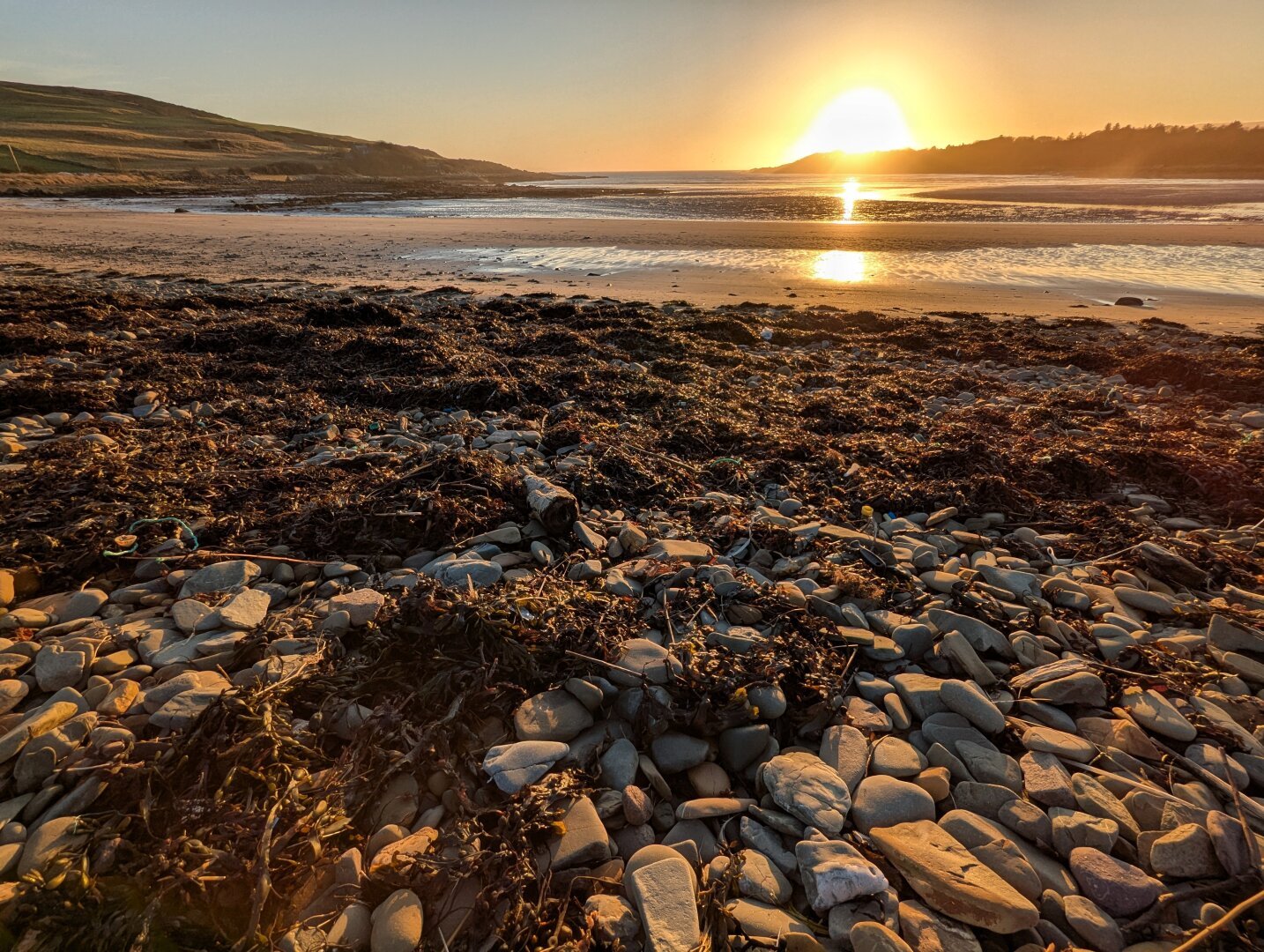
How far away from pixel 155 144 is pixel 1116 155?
12080 centimetres

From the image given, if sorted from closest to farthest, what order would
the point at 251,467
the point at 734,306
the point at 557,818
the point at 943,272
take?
the point at 557,818
the point at 251,467
the point at 734,306
the point at 943,272

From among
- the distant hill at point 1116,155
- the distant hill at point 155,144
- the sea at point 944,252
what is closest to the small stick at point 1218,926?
the sea at point 944,252

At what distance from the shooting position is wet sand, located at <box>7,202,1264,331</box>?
38.5 ft

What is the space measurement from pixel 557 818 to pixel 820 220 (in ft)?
93.7

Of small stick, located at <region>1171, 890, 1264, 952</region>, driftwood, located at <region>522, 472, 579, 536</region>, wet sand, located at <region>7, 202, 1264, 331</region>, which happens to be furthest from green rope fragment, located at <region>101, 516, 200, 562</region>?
wet sand, located at <region>7, 202, 1264, 331</region>

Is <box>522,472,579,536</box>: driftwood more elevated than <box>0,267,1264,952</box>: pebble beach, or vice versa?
<box>522,472,579,536</box>: driftwood

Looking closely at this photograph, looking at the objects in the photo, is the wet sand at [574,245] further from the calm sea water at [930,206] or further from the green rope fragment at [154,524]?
the green rope fragment at [154,524]

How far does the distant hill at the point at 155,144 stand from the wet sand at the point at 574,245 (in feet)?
102

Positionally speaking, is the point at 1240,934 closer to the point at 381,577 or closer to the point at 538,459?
the point at 381,577

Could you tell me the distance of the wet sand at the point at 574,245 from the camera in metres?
11.8

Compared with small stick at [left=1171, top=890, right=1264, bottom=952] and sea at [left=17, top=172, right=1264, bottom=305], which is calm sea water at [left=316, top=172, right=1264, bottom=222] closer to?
sea at [left=17, top=172, right=1264, bottom=305]

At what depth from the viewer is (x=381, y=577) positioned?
2.99m

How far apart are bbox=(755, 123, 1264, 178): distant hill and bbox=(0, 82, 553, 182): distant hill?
77.2m

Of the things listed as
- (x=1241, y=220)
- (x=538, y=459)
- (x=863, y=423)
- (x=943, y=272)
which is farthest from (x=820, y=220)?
(x=538, y=459)
